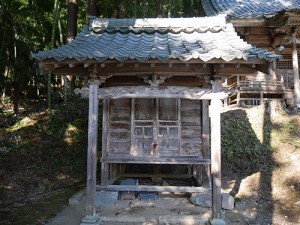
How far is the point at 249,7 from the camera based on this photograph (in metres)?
13.2

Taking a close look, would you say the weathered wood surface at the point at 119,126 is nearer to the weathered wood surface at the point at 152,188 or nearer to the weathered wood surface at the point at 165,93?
the weathered wood surface at the point at 152,188

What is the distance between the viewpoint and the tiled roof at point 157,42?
487 centimetres

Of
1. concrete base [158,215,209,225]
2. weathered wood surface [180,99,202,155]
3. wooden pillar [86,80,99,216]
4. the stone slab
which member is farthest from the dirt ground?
weathered wood surface [180,99,202,155]

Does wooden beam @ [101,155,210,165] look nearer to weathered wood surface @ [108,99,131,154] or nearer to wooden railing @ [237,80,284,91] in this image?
weathered wood surface @ [108,99,131,154]

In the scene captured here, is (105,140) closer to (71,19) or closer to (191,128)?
(191,128)

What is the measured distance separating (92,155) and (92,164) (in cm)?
18

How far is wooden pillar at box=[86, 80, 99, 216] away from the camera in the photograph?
5.43 m

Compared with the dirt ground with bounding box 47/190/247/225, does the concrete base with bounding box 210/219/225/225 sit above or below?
above

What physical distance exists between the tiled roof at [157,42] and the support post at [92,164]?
0.84 meters

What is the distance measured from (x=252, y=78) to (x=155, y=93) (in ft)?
28.3

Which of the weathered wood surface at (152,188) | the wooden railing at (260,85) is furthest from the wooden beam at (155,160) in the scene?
the wooden railing at (260,85)

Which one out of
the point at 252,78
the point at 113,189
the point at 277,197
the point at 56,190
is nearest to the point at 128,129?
the point at 113,189

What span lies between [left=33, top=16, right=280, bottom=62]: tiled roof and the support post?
0.84 metres

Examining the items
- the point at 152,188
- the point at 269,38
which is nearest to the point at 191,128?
the point at 152,188
